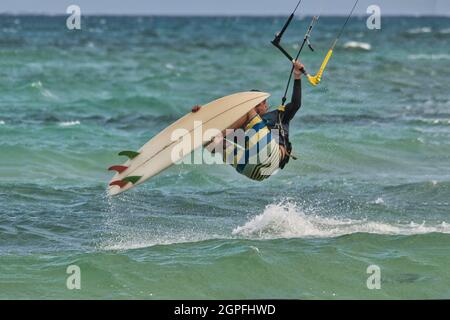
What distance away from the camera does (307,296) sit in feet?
32.7

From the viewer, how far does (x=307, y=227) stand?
1208 centimetres

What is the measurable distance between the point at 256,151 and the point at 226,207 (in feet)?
10.2

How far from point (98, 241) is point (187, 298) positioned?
2012 mm

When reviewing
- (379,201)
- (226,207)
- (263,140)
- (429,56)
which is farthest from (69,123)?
(429,56)

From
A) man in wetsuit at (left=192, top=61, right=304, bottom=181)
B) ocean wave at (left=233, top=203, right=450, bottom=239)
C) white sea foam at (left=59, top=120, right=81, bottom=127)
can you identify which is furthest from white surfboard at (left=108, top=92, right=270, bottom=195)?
white sea foam at (left=59, top=120, right=81, bottom=127)

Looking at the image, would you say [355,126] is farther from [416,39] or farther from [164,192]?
[416,39]

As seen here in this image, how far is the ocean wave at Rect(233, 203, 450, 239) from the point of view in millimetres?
11844

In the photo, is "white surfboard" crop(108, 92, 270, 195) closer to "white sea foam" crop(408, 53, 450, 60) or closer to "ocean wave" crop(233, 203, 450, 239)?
"ocean wave" crop(233, 203, 450, 239)

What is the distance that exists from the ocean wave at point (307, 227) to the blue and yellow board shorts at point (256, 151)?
132cm

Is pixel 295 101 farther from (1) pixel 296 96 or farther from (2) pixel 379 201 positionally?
(2) pixel 379 201

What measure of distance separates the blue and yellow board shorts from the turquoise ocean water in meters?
0.96

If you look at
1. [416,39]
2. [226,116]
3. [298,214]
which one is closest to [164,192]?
[298,214]

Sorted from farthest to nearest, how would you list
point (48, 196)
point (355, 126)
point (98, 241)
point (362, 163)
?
point (355, 126)
point (362, 163)
point (48, 196)
point (98, 241)
